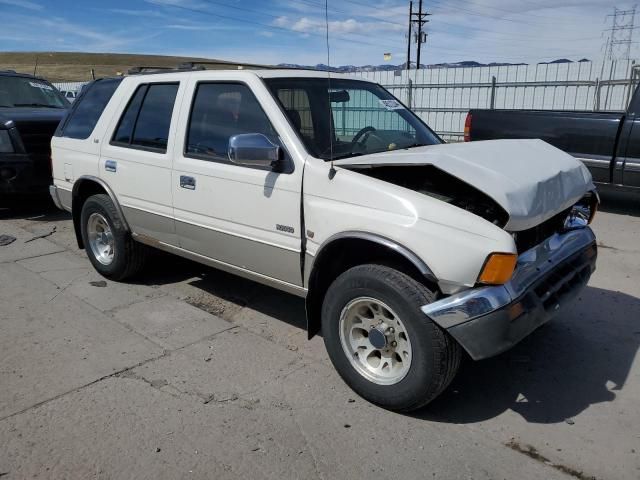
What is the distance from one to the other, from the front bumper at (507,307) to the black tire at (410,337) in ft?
0.35

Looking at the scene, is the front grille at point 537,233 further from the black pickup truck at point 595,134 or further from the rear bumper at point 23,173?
the rear bumper at point 23,173

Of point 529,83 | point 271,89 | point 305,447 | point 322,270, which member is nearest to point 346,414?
point 305,447

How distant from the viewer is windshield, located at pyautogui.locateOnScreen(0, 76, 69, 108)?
8922mm

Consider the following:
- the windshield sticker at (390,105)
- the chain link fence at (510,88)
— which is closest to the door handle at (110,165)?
the windshield sticker at (390,105)

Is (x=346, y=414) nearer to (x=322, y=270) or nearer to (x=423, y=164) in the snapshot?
(x=322, y=270)

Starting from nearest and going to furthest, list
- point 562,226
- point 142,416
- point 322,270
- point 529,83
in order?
1. point 142,416
2. point 322,270
3. point 562,226
4. point 529,83

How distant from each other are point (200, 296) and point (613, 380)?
335 cm

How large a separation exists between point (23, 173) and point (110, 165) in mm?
3730

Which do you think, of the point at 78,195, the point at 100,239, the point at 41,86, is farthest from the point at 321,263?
the point at 41,86

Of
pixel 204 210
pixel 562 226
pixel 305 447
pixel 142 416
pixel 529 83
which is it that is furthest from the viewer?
pixel 529 83

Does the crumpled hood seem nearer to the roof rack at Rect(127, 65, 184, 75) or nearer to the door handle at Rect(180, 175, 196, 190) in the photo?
the door handle at Rect(180, 175, 196, 190)

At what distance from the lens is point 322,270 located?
343cm

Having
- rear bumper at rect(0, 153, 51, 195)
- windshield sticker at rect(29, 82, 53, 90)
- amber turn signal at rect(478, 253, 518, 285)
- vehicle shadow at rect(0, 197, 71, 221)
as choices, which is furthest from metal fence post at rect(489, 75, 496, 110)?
amber turn signal at rect(478, 253, 518, 285)

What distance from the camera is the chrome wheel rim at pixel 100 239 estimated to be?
5312mm
